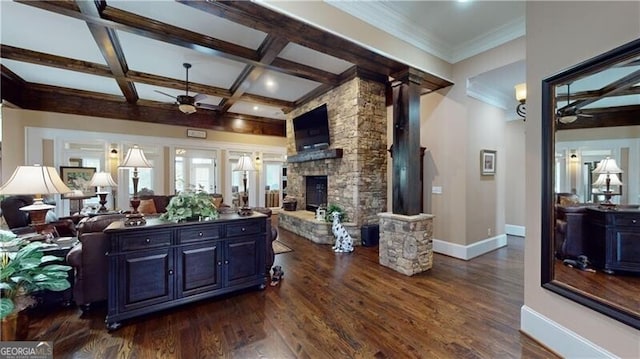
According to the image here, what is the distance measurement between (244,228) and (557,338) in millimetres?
3021

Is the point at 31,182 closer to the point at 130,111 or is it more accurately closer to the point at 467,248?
the point at 467,248

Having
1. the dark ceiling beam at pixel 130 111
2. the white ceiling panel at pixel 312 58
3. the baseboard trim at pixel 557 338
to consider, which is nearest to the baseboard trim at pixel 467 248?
the baseboard trim at pixel 557 338

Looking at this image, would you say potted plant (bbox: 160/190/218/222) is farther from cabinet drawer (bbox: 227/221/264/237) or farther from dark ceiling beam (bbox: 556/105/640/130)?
dark ceiling beam (bbox: 556/105/640/130)

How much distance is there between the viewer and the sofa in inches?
99.5

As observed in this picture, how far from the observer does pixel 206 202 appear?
299 centimetres

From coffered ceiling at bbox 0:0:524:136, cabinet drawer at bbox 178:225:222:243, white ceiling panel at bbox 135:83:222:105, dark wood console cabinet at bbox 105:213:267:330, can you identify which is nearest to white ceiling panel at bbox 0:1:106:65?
coffered ceiling at bbox 0:0:524:136

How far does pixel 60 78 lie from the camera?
19.4ft

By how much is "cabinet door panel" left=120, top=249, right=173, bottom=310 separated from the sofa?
284 mm

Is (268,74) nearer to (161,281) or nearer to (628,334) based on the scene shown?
(161,281)

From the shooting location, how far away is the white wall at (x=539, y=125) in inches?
66.4

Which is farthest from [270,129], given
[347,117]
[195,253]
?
[195,253]

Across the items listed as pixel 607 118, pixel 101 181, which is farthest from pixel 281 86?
pixel 607 118

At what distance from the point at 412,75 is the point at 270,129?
6.84m

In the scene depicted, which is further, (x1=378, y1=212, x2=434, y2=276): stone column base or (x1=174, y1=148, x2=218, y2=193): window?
(x1=174, y1=148, x2=218, y2=193): window
